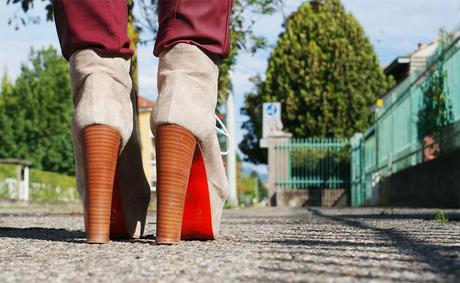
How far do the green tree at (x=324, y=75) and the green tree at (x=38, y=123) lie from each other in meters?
19.6

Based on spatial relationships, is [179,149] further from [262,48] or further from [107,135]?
[262,48]

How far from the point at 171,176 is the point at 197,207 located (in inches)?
14.4

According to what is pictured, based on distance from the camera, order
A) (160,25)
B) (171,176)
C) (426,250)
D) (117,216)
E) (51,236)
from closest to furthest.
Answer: (426,250), (171,176), (160,25), (117,216), (51,236)

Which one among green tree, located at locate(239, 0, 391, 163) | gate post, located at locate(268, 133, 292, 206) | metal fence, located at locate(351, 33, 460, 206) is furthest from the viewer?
green tree, located at locate(239, 0, 391, 163)

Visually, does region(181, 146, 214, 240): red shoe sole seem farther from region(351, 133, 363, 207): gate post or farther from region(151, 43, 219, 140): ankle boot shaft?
region(351, 133, 363, 207): gate post

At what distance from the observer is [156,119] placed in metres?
3.43

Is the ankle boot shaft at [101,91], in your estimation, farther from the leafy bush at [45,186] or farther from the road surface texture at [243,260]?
the leafy bush at [45,186]

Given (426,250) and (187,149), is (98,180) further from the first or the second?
(426,250)

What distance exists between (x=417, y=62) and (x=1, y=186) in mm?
15791

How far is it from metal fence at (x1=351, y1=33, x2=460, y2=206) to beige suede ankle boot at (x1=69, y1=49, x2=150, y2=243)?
6.96 metres

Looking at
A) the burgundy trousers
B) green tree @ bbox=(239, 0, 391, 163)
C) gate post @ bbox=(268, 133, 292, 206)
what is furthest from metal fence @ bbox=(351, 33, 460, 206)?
green tree @ bbox=(239, 0, 391, 163)

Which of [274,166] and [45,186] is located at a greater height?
[274,166]

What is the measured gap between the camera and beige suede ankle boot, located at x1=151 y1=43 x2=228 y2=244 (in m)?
3.34

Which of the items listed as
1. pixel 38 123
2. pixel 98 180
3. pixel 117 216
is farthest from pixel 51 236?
pixel 38 123
